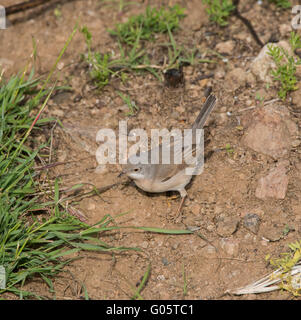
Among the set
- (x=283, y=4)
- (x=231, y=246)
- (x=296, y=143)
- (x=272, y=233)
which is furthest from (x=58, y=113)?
(x=283, y=4)

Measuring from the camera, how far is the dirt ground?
588 centimetres

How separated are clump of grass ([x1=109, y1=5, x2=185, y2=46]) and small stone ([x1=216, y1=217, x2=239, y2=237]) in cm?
369

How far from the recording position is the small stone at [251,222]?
20.1 ft

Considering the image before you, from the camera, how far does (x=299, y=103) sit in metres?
7.33

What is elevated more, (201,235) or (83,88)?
(83,88)

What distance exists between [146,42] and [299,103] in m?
2.91

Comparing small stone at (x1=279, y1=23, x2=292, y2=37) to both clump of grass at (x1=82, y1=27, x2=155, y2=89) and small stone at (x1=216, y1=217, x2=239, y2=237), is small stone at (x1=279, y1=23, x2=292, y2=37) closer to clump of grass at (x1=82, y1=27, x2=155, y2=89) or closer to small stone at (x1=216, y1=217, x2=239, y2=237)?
clump of grass at (x1=82, y1=27, x2=155, y2=89)

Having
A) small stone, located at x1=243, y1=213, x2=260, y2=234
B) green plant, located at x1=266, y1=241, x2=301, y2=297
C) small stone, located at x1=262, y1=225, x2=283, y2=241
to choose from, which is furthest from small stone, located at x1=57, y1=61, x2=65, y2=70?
green plant, located at x1=266, y1=241, x2=301, y2=297

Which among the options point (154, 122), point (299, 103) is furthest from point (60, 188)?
point (299, 103)

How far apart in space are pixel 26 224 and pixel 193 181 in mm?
2443

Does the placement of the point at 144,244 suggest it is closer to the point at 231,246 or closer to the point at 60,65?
the point at 231,246

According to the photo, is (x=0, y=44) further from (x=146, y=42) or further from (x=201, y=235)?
(x=201, y=235)

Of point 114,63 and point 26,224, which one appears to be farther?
point 114,63

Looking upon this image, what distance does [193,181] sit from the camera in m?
6.88
